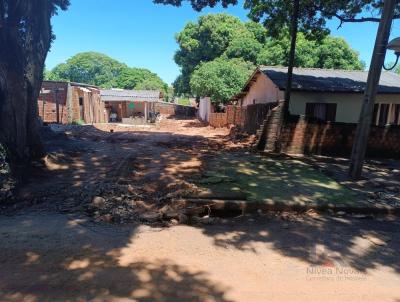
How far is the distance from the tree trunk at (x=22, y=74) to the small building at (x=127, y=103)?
26.2 metres

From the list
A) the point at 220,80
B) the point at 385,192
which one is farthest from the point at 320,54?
the point at 385,192

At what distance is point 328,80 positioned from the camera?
16.3 meters

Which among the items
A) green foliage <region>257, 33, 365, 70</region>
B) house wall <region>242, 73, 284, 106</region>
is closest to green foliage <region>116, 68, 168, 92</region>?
green foliage <region>257, 33, 365, 70</region>

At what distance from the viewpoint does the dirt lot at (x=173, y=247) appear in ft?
11.7

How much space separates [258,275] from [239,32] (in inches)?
1113

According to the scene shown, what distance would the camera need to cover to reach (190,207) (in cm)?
615

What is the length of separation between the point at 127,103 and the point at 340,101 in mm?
27214

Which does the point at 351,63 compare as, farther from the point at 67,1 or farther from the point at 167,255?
the point at 167,255

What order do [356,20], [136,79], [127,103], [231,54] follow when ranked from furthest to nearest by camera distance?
[136,79] < [127,103] < [231,54] < [356,20]

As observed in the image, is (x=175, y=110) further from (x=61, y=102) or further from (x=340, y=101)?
(x=340, y=101)

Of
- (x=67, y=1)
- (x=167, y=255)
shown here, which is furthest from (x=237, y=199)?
(x=67, y=1)

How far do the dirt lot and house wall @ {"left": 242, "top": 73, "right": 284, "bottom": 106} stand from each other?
29.4ft

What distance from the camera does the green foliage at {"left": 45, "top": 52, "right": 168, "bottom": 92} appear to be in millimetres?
67312

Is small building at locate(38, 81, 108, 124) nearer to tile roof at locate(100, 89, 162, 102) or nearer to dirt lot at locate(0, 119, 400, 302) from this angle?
tile roof at locate(100, 89, 162, 102)
